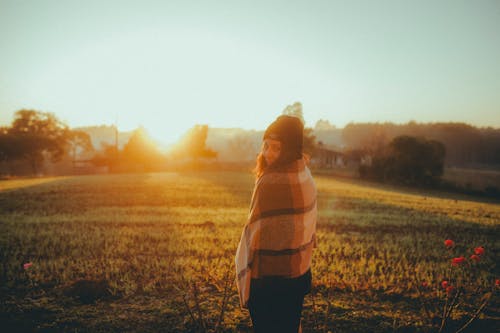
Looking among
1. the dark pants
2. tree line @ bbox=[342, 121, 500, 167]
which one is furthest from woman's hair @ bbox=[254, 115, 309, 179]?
tree line @ bbox=[342, 121, 500, 167]

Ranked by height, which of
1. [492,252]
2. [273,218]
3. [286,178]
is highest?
[286,178]

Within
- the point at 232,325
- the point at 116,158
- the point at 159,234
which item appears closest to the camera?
the point at 232,325

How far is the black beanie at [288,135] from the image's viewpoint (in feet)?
8.14

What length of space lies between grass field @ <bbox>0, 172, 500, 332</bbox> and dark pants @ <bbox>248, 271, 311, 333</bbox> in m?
0.69

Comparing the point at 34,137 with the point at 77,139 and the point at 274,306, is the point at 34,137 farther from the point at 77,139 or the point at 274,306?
the point at 274,306

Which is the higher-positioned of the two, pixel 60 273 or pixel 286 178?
pixel 286 178

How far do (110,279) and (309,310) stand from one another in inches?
152

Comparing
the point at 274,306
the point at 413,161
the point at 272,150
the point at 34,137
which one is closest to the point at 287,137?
the point at 272,150

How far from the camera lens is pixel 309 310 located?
4.48 meters

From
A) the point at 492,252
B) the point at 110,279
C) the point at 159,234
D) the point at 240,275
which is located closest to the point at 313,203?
the point at 240,275

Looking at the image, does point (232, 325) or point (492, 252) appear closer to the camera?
point (232, 325)

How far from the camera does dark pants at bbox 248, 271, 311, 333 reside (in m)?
2.43

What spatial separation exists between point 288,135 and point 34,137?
6403cm

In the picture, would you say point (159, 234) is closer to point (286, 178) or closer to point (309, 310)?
point (309, 310)
